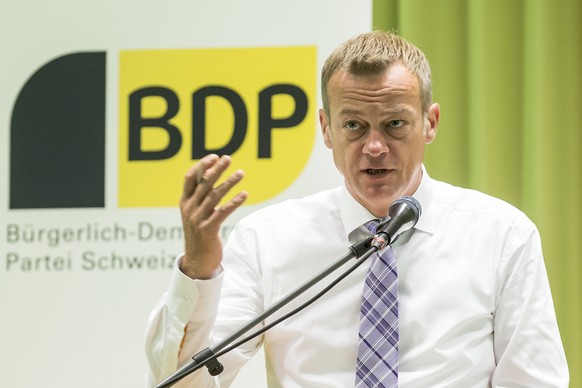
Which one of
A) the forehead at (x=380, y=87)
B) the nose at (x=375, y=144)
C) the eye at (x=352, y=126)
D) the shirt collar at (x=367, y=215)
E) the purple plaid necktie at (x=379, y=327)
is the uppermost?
the forehead at (x=380, y=87)

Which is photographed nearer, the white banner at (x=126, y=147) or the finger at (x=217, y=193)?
the finger at (x=217, y=193)

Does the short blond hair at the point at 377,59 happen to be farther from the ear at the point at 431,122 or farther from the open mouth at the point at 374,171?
the open mouth at the point at 374,171

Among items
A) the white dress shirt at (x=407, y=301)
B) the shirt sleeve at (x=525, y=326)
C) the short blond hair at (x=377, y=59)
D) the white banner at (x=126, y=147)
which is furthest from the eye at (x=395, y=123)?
the white banner at (x=126, y=147)

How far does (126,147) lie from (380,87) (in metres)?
1.41

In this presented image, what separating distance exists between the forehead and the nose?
0.08 m

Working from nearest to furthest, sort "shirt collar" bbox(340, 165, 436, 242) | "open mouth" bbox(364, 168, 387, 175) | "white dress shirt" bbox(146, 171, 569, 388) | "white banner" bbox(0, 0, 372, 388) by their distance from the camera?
"white dress shirt" bbox(146, 171, 569, 388)
"open mouth" bbox(364, 168, 387, 175)
"shirt collar" bbox(340, 165, 436, 242)
"white banner" bbox(0, 0, 372, 388)

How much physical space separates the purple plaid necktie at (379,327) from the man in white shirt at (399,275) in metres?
0.04

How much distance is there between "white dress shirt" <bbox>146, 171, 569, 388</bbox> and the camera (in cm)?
208

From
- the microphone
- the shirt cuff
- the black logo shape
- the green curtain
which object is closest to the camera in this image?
the microphone

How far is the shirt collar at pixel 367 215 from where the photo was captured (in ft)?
7.64

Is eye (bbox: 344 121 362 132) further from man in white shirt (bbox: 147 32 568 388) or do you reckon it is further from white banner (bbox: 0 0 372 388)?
white banner (bbox: 0 0 372 388)

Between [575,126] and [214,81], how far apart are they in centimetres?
125

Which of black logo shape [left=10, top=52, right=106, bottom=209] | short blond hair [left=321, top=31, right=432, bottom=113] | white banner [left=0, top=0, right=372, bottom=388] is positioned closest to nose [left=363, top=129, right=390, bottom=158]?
short blond hair [left=321, top=31, right=432, bottom=113]

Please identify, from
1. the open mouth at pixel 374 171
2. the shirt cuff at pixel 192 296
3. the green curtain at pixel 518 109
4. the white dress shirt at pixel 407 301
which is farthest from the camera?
the green curtain at pixel 518 109
